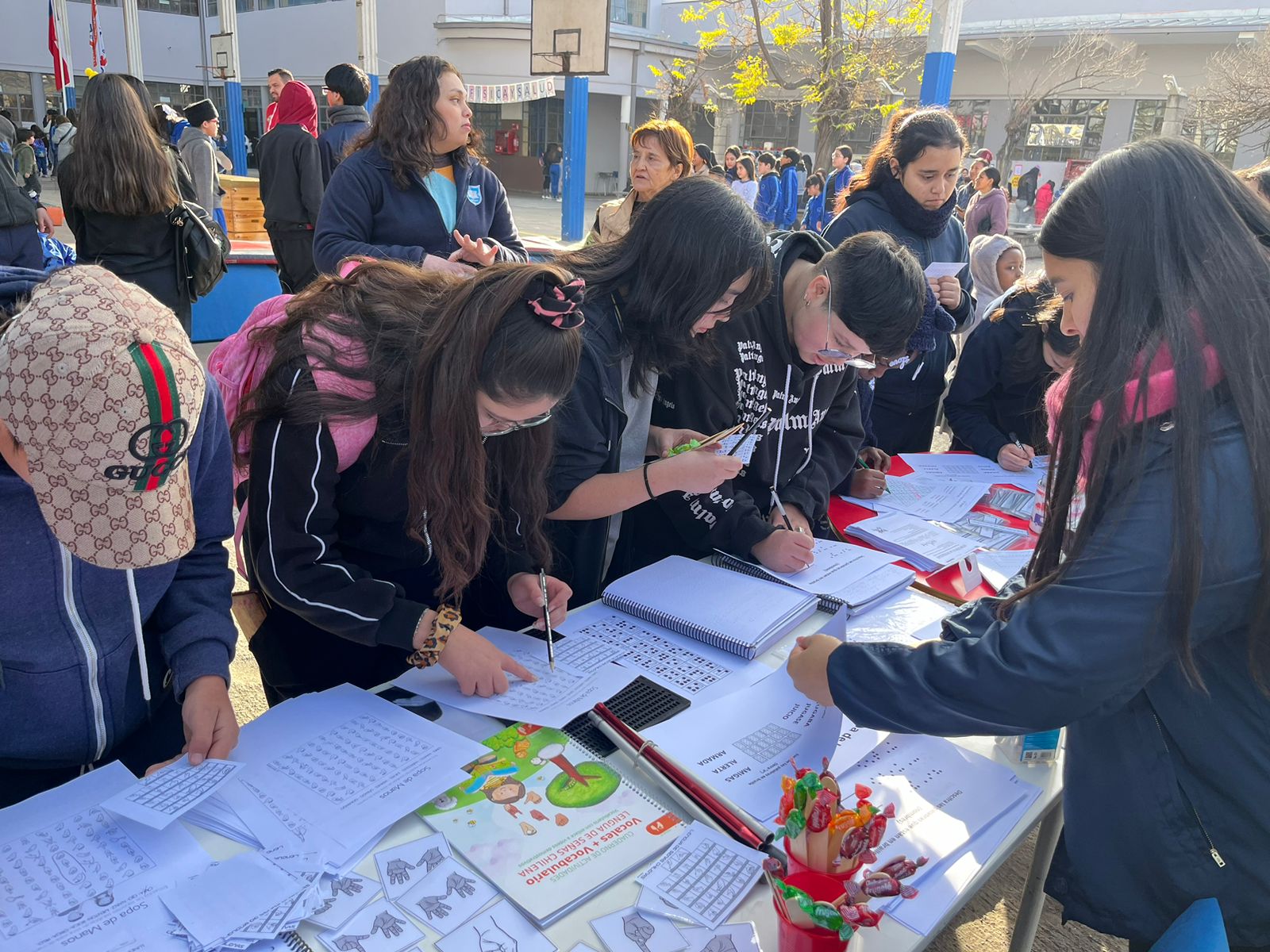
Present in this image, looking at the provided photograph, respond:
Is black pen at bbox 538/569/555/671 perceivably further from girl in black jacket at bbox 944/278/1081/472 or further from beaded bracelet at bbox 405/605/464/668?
girl in black jacket at bbox 944/278/1081/472

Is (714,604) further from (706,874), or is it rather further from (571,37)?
(571,37)

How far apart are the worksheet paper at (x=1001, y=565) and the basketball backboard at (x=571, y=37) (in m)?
7.71

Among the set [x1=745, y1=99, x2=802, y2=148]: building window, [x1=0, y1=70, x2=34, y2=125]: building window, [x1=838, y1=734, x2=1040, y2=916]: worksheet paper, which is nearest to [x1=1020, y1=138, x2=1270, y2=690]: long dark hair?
[x1=838, y1=734, x2=1040, y2=916]: worksheet paper

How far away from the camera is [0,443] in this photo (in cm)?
94

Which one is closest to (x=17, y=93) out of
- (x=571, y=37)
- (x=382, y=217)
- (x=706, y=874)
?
(x=571, y=37)

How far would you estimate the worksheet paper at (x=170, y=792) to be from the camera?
0.97 meters

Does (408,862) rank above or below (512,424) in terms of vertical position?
below

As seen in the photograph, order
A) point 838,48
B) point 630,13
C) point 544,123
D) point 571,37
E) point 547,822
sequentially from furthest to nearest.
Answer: point 630,13 → point 544,123 → point 838,48 → point 571,37 → point 547,822

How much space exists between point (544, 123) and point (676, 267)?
21.4 m

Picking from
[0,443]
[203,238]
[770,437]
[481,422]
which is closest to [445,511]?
[481,422]

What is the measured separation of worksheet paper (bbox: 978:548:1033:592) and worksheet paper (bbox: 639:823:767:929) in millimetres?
964

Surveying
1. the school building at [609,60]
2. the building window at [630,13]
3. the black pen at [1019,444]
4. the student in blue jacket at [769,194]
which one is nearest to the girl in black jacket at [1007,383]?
the black pen at [1019,444]

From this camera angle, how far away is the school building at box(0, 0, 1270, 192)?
661 inches

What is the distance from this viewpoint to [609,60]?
17594 millimetres
